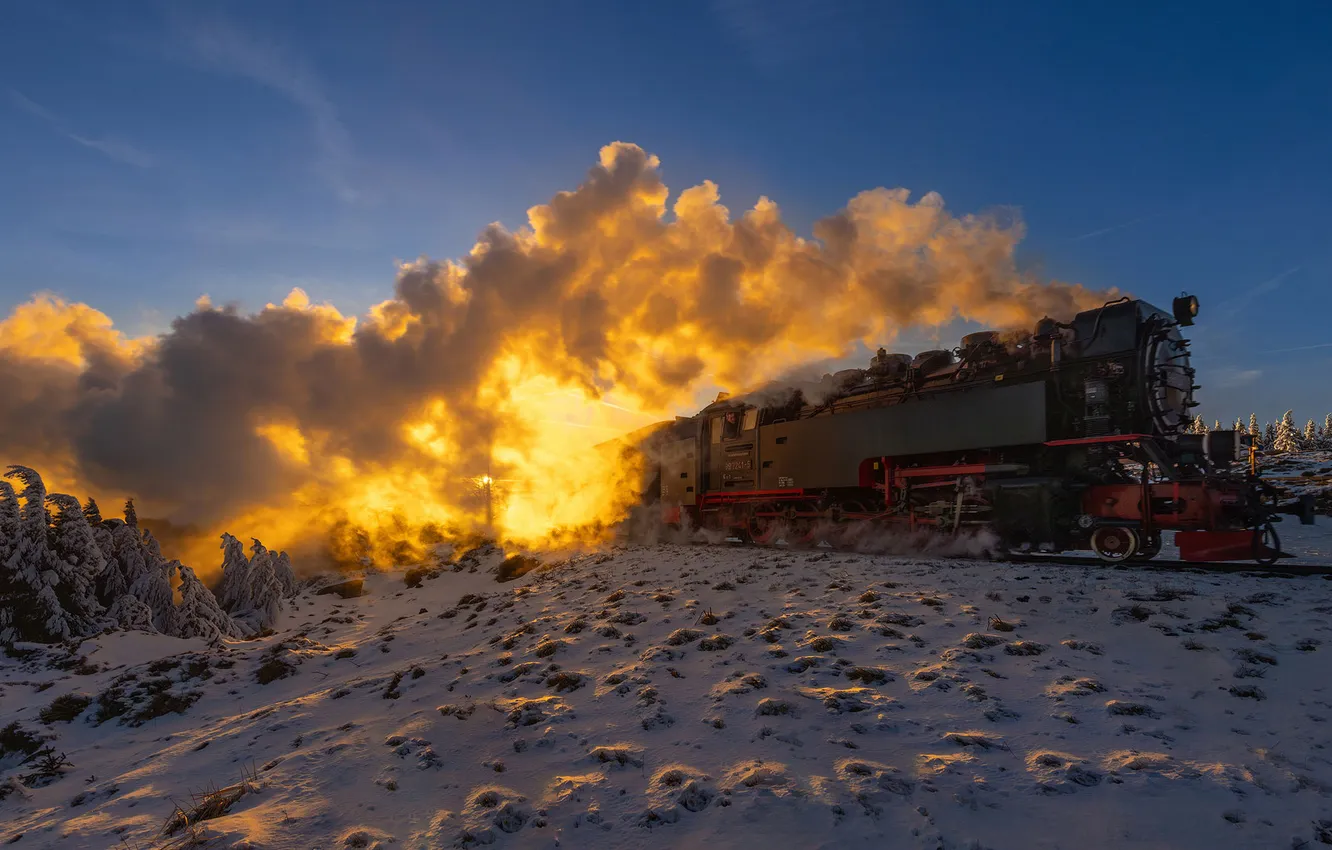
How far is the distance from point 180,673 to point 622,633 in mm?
7657

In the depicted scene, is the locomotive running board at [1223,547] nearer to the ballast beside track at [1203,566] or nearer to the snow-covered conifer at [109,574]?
the ballast beside track at [1203,566]

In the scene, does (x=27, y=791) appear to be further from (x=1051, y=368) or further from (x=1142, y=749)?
(x=1051, y=368)

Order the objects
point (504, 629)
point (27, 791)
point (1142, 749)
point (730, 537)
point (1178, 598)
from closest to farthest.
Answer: point (1142, 749)
point (27, 791)
point (1178, 598)
point (504, 629)
point (730, 537)

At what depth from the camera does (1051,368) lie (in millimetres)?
11070

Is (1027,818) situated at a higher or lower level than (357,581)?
higher

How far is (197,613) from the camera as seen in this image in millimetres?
16172

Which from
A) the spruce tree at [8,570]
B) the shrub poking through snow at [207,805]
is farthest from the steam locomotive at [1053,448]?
the spruce tree at [8,570]

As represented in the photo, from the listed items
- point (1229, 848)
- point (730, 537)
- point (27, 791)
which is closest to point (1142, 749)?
point (1229, 848)

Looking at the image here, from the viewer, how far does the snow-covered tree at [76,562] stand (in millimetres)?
13594

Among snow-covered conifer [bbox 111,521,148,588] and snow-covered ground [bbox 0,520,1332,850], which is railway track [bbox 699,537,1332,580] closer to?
snow-covered ground [bbox 0,520,1332,850]

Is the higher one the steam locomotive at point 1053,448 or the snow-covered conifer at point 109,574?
the steam locomotive at point 1053,448

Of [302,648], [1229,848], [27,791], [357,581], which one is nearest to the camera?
[1229,848]

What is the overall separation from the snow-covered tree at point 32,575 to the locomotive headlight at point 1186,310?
926 inches

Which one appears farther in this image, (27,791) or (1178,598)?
(1178,598)
